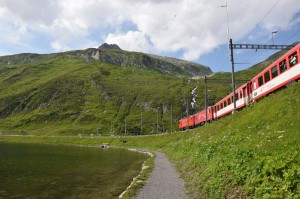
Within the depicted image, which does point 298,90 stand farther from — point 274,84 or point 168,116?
point 168,116

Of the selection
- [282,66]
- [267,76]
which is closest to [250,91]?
[267,76]

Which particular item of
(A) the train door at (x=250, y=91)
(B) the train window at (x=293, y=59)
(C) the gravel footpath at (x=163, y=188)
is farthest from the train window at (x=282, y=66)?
(C) the gravel footpath at (x=163, y=188)

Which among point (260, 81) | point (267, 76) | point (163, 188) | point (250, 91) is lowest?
point (163, 188)

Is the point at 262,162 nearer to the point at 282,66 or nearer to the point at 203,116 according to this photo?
the point at 282,66

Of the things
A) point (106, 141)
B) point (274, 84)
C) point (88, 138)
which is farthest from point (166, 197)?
point (88, 138)

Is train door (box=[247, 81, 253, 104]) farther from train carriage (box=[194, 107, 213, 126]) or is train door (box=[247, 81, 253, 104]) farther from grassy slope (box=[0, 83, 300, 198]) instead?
train carriage (box=[194, 107, 213, 126])

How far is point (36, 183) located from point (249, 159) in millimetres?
20334

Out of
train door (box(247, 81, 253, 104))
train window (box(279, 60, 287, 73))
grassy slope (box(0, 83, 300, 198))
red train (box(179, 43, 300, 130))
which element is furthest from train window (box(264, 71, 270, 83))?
grassy slope (box(0, 83, 300, 198))

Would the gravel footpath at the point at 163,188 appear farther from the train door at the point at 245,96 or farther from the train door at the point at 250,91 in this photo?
the train door at the point at 245,96

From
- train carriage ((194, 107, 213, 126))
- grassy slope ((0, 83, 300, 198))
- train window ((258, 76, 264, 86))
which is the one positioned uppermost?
train window ((258, 76, 264, 86))

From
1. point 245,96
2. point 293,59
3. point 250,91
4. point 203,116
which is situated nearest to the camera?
point 293,59

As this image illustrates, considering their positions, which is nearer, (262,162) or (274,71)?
(262,162)

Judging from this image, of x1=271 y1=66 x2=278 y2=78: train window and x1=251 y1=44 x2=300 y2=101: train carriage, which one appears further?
x1=271 y1=66 x2=278 y2=78: train window

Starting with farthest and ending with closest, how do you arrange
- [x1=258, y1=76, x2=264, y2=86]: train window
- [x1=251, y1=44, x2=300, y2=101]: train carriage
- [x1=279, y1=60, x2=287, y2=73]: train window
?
[x1=258, y1=76, x2=264, y2=86]: train window
[x1=279, y1=60, x2=287, y2=73]: train window
[x1=251, y1=44, x2=300, y2=101]: train carriage
